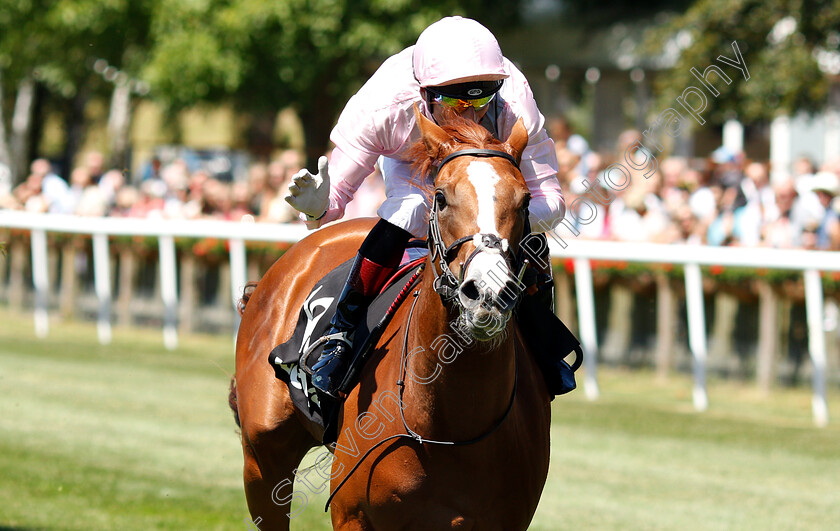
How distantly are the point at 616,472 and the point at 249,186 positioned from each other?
7518 millimetres

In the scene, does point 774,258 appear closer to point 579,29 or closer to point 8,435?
point 8,435

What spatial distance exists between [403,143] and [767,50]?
1073 centimetres

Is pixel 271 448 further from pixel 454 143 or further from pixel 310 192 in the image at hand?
pixel 454 143

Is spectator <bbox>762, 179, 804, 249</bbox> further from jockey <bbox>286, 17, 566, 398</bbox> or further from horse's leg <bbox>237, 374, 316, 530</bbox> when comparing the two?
jockey <bbox>286, 17, 566, 398</bbox>

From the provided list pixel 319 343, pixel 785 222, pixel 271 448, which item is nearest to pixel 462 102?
pixel 319 343

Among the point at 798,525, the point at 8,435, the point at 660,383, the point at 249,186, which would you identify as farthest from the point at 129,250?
the point at 798,525

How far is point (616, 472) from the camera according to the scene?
7.23 metres

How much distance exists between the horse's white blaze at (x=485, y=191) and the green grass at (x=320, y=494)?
311cm

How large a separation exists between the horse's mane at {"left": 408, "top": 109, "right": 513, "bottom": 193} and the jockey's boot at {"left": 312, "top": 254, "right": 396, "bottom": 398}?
625mm

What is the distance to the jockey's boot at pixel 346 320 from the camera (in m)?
3.95

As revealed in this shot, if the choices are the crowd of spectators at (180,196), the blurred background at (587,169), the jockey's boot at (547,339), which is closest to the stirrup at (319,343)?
the jockey's boot at (547,339)

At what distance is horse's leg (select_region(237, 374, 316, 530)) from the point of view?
4617 mm

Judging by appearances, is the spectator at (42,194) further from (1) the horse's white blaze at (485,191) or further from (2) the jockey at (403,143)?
(1) the horse's white blaze at (485,191)

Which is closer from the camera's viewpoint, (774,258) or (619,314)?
(774,258)
